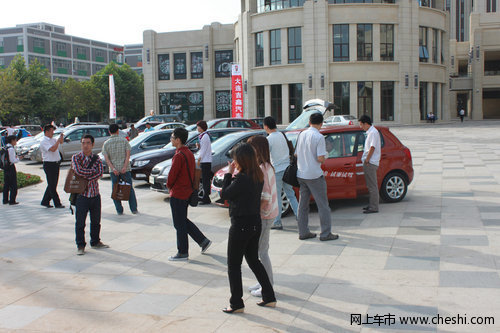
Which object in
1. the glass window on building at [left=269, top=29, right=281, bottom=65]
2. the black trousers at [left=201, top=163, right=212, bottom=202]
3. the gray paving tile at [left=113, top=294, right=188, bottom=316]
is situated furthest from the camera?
the glass window on building at [left=269, top=29, right=281, bottom=65]

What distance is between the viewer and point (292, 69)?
47719mm

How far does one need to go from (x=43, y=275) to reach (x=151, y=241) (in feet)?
6.56

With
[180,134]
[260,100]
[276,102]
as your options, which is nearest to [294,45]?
[276,102]

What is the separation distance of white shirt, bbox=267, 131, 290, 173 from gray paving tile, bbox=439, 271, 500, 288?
3119 millimetres

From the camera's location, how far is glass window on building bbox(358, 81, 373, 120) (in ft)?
155

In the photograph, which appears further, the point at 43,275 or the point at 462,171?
the point at 462,171

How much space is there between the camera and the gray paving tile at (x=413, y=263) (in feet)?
20.3

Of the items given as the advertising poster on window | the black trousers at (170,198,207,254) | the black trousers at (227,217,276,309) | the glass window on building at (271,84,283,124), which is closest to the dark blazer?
the black trousers at (227,217,276,309)

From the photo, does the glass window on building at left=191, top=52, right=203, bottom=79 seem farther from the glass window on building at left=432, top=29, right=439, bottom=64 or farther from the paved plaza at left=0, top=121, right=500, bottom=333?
the paved plaza at left=0, top=121, right=500, bottom=333

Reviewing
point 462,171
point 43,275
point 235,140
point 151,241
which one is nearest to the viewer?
point 43,275

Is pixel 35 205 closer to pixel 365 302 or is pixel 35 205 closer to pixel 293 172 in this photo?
pixel 293 172

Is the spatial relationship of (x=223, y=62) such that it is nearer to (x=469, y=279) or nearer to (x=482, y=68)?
(x=482, y=68)

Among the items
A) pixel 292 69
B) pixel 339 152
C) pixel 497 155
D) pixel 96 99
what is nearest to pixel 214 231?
pixel 339 152

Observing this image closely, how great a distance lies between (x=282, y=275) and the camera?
20.4 feet
